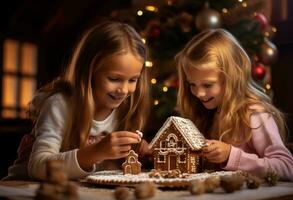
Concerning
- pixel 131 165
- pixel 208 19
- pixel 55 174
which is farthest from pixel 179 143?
pixel 208 19

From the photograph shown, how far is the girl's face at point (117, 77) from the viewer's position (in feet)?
4.49

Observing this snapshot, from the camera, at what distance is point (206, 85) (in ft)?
4.69

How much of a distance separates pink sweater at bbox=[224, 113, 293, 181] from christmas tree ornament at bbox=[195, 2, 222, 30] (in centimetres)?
104

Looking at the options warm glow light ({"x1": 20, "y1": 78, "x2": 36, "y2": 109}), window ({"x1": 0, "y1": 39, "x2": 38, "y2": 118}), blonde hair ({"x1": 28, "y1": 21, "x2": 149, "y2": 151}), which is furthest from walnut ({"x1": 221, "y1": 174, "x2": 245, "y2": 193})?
warm glow light ({"x1": 20, "y1": 78, "x2": 36, "y2": 109})

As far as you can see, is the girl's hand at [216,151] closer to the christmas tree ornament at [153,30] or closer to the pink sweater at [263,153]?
the pink sweater at [263,153]

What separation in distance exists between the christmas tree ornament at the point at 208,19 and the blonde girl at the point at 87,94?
0.96 m

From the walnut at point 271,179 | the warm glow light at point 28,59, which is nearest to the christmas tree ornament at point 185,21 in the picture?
the walnut at point 271,179

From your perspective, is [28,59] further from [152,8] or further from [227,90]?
[227,90]

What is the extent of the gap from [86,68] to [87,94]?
0.23 ft

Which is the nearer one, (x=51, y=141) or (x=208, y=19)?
(x=51, y=141)

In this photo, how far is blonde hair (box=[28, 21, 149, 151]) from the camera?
140cm

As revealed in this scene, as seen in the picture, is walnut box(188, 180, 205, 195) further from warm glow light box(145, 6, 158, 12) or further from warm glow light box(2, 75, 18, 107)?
warm glow light box(2, 75, 18, 107)

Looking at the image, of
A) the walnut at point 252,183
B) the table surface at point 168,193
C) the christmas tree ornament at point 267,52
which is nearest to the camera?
the table surface at point 168,193

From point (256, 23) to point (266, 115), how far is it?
121cm
